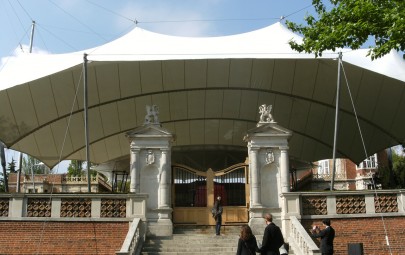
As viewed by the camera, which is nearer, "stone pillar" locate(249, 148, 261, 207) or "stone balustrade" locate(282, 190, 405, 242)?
"stone balustrade" locate(282, 190, 405, 242)

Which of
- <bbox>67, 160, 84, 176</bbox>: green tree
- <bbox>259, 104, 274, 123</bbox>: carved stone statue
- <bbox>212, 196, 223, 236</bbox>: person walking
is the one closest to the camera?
<bbox>212, 196, 223, 236</bbox>: person walking

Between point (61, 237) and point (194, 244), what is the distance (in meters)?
3.97

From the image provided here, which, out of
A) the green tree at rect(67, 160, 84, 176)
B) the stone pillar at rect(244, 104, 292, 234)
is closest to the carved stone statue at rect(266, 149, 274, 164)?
the stone pillar at rect(244, 104, 292, 234)

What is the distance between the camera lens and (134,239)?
14102mm

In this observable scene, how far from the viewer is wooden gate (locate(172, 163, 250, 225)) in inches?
689

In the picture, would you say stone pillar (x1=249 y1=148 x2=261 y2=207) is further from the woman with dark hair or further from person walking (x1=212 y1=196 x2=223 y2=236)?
the woman with dark hair

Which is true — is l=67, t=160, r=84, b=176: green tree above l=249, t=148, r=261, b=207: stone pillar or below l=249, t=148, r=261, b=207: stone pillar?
above

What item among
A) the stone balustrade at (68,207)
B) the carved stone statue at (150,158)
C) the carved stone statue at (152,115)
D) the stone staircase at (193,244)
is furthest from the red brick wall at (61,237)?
the carved stone statue at (152,115)

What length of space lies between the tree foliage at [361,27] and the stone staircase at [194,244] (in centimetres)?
617

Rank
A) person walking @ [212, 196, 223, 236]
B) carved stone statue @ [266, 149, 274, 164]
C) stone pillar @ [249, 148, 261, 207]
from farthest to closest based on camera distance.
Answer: carved stone statue @ [266, 149, 274, 164]
stone pillar @ [249, 148, 261, 207]
person walking @ [212, 196, 223, 236]

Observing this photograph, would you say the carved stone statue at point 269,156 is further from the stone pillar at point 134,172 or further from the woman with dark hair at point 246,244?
the woman with dark hair at point 246,244

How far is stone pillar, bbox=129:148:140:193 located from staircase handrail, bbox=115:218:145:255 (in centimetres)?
178

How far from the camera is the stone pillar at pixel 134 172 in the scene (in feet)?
55.0

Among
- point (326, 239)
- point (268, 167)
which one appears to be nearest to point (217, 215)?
point (268, 167)
